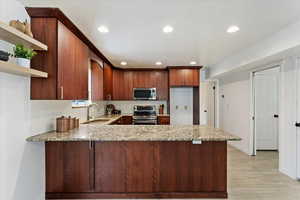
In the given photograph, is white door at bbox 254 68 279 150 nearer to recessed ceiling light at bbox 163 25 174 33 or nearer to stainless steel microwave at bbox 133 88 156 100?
stainless steel microwave at bbox 133 88 156 100

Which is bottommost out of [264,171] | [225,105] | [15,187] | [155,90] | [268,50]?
[264,171]

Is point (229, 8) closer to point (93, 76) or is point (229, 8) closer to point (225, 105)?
point (93, 76)

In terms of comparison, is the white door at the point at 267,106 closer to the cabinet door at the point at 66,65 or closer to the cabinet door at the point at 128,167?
the cabinet door at the point at 128,167

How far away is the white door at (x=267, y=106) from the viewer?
17.5 ft

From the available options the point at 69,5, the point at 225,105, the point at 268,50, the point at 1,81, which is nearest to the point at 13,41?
the point at 1,81

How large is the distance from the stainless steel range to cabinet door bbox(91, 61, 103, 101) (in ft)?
4.78

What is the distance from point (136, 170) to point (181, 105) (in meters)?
4.36

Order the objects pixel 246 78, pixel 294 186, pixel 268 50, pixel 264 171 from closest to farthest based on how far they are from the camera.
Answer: pixel 294 186 < pixel 268 50 < pixel 264 171 < pixel 246 78

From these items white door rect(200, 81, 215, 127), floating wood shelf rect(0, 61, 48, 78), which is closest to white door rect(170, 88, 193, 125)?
white door rect(200, 81, 215, 127)

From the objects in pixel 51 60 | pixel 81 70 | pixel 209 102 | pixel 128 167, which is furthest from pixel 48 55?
pixel 209 102

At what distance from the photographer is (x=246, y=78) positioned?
5.07 meters

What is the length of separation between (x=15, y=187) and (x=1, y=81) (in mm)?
1162

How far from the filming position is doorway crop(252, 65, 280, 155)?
5.34 metres

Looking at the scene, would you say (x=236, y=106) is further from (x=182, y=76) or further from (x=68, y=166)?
(x=68, y=166)
